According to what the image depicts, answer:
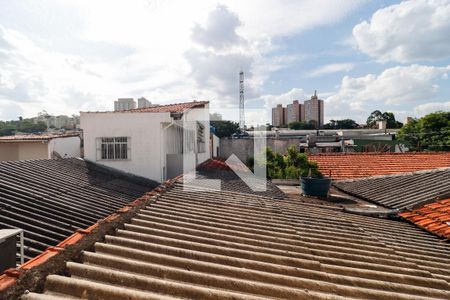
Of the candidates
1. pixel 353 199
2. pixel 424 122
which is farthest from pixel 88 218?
pixel 424 122

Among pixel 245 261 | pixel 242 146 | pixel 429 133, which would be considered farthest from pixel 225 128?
pixel 245 261

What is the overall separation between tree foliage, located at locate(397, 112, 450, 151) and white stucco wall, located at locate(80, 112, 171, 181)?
105 ft

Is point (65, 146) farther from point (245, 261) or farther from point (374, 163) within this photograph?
point (245, 261)

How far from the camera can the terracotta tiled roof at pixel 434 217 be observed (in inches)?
248

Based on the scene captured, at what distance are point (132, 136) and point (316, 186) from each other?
31.0ft

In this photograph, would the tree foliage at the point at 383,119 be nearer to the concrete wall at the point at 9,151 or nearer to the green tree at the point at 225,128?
the green tree at the point at 225,128

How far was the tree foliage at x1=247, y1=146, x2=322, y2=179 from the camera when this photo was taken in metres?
14.1

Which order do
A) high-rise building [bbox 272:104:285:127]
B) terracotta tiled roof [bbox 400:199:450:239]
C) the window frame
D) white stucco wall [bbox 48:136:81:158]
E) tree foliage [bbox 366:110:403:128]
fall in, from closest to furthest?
terracotta tiled roof [bbox 400:199:450:239]
the window frame
white stucco wall [bbox 48:136:81:158]
tree foliage [bbox 366:110:403:128]
high-rise building [bbox 272:104:285:127]

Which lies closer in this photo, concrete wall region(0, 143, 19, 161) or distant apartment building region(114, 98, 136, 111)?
concrete wall region(0, 143, 19, 161)

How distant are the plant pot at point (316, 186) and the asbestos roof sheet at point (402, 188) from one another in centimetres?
148

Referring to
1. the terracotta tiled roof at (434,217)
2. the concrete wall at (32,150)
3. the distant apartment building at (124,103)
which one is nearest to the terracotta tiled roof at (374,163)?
the terracotta tiled roof at (434,217)

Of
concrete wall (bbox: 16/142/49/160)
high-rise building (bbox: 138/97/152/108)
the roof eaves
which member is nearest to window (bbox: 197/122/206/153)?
concrete wall (bbox: 16/142/49/160)

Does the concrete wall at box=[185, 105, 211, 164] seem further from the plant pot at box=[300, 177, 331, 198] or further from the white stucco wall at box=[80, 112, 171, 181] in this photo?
the plant pot at box=[300, 177, 331, 198]

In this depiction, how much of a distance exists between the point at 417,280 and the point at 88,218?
6.35 meters
